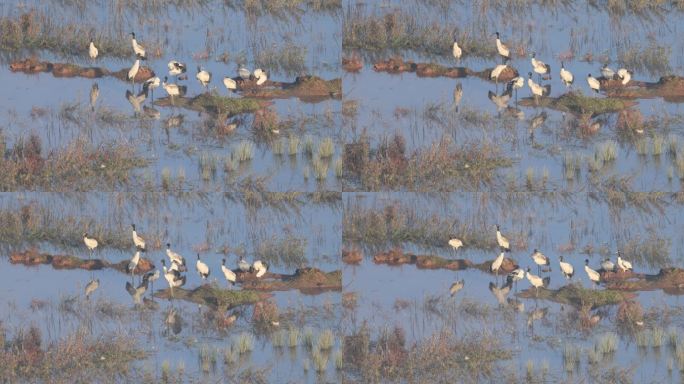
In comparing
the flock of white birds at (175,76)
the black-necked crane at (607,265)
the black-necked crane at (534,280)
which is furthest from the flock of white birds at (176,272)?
the black-necked crane at (607,265)

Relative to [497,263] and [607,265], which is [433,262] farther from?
[607,265]

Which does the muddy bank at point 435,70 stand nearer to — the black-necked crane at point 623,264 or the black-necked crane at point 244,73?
the black-necked crane at point 244,73

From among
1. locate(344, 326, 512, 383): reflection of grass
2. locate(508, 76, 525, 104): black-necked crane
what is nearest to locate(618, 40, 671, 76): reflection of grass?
locate(508, 76, 525, 104): black-necked crane

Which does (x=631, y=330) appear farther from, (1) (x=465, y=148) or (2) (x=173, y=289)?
(2) (x=173, y=289)

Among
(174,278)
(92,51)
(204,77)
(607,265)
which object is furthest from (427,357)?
(92,51)

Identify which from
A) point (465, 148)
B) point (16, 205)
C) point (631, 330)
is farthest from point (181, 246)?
point (631, 330)

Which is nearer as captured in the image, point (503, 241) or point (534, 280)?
point (534, 280)
